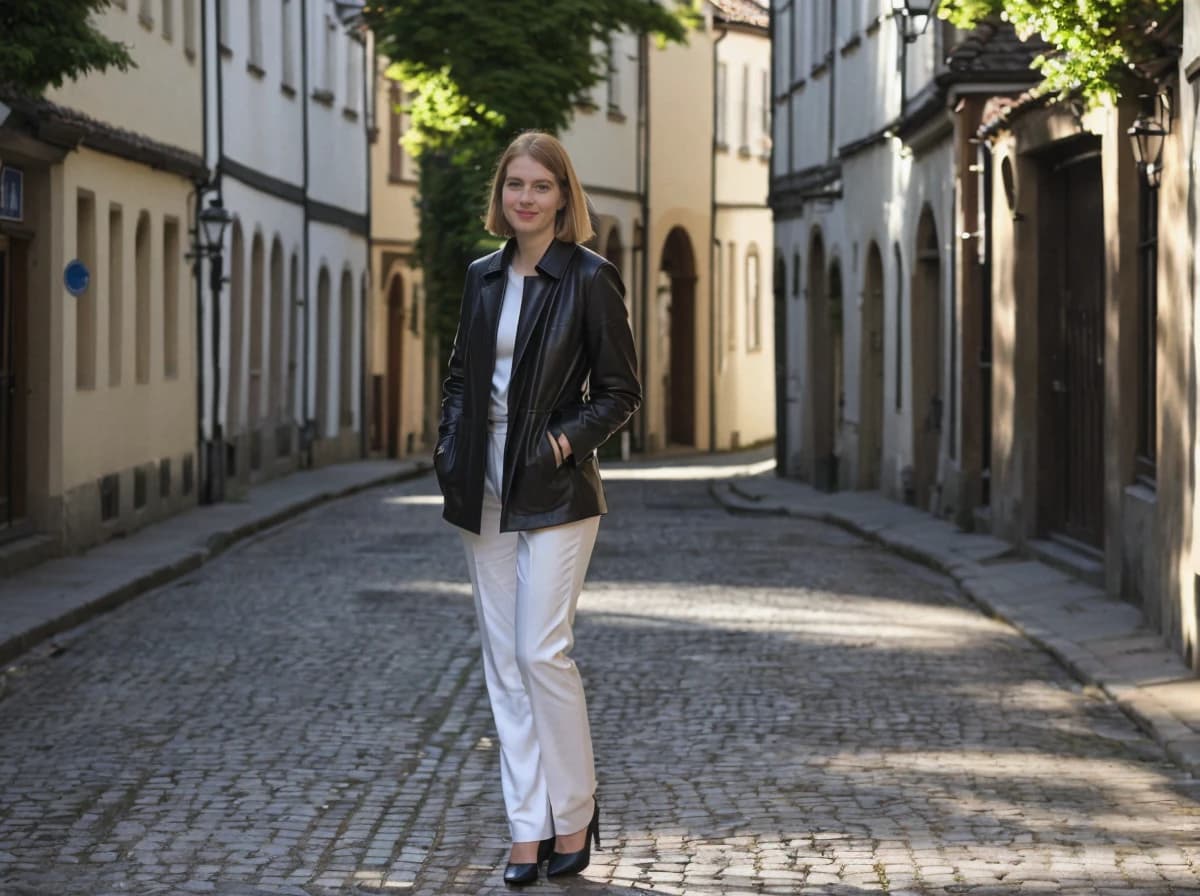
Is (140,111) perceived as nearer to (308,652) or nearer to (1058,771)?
(308,652)

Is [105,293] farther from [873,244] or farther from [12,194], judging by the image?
[873,244]

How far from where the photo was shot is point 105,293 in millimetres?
21844

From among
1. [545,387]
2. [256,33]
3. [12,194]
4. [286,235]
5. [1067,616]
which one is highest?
[256,33]

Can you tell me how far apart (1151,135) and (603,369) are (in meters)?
7.03

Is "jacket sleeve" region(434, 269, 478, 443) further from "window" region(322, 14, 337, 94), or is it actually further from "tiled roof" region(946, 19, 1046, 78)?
"window" region(322, 14, 337, 94)

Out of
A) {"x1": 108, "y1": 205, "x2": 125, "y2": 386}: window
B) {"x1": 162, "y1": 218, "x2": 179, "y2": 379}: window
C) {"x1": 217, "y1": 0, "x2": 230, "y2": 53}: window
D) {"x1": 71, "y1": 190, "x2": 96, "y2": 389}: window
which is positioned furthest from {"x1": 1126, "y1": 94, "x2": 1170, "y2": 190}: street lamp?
{"x1": 217, "y1": 0, "x2": 230, "y2": 53}: window

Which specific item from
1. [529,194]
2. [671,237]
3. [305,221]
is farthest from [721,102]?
[529,194]

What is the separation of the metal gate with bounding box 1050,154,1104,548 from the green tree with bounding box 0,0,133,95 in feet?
23.2

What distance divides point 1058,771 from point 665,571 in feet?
31.3

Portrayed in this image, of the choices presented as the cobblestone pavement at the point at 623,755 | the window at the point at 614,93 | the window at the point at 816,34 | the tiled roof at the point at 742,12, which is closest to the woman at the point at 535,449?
the cobblestone pavement at the point at 623,755

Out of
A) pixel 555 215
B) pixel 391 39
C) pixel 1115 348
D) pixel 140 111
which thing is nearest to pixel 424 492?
pixel 391 39

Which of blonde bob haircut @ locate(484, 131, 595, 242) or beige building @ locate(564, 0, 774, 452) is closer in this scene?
blonde bob haircut @ locate(484, 131, 595, 242)

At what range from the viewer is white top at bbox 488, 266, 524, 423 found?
693 cm

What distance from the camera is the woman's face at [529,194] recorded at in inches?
271
